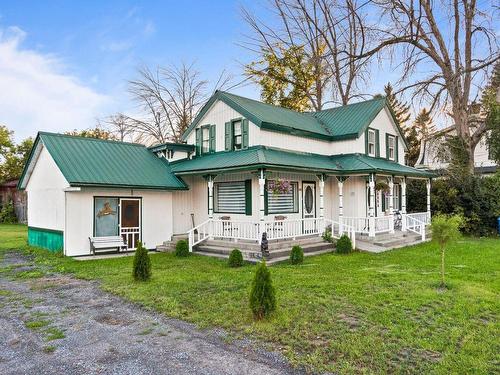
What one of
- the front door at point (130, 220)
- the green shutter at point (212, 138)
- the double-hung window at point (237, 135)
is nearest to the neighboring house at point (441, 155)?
the double-hung window at point (237, 135)

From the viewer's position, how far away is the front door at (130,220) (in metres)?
14.7

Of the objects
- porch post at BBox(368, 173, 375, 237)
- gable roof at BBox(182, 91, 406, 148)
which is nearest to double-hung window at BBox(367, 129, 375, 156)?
gable roof at BBox(182, 91, 406, 148)

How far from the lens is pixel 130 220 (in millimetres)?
14930

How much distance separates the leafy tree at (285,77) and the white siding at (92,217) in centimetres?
1800

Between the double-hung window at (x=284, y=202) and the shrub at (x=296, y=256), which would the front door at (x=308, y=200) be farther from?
the shrub at (x=296, y=256)

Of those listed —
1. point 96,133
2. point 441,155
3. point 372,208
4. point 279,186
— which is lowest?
point 372,208

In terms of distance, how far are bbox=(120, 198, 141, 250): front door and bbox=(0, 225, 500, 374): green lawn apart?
236 centimetres

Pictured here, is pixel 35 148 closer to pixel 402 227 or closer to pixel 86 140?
pixel 86 140

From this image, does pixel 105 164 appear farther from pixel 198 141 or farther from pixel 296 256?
pixel 296 256

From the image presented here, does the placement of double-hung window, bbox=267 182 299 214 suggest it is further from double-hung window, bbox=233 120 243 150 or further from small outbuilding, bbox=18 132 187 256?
small outbuilding, bbox=18 132 187 256

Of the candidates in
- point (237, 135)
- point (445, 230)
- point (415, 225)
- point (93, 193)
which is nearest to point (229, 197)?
point (237, 135)

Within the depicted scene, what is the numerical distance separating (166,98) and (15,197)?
15.9m

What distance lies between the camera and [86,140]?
15.9m

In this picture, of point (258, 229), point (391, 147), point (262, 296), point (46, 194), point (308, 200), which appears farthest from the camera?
point (391, 147)
